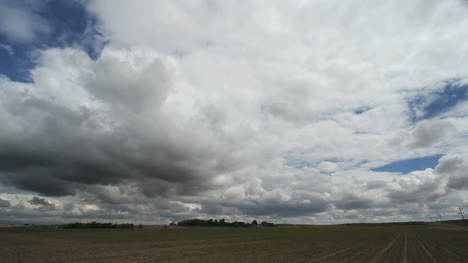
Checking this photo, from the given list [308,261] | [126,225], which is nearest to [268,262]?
[308,261]

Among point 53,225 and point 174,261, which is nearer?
point 174,261

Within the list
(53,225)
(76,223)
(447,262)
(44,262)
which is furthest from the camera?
(76,223)

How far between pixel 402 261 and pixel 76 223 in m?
220

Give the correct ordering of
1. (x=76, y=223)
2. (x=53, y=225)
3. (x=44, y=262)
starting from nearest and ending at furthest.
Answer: (x=44, y=262) → (x=53, y=225) → (x=76, y=223)

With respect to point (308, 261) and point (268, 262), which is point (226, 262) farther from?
point (308, 261)

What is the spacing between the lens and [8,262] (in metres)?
27.3

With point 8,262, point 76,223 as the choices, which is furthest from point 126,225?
point 8,262

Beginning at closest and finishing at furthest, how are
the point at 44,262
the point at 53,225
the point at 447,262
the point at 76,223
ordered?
1. the point at 44,262
2. the point at 447,262
3. the point at 53,225
4. the point at 76,223

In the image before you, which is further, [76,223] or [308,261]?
[76,223]

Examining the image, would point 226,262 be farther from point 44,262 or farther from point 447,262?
point 447,262

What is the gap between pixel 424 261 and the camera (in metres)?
29.8

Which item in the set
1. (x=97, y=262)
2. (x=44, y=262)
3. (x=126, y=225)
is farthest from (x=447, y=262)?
(x=126, y=225)

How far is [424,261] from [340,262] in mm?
9755

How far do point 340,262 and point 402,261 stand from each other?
7.42 meters
